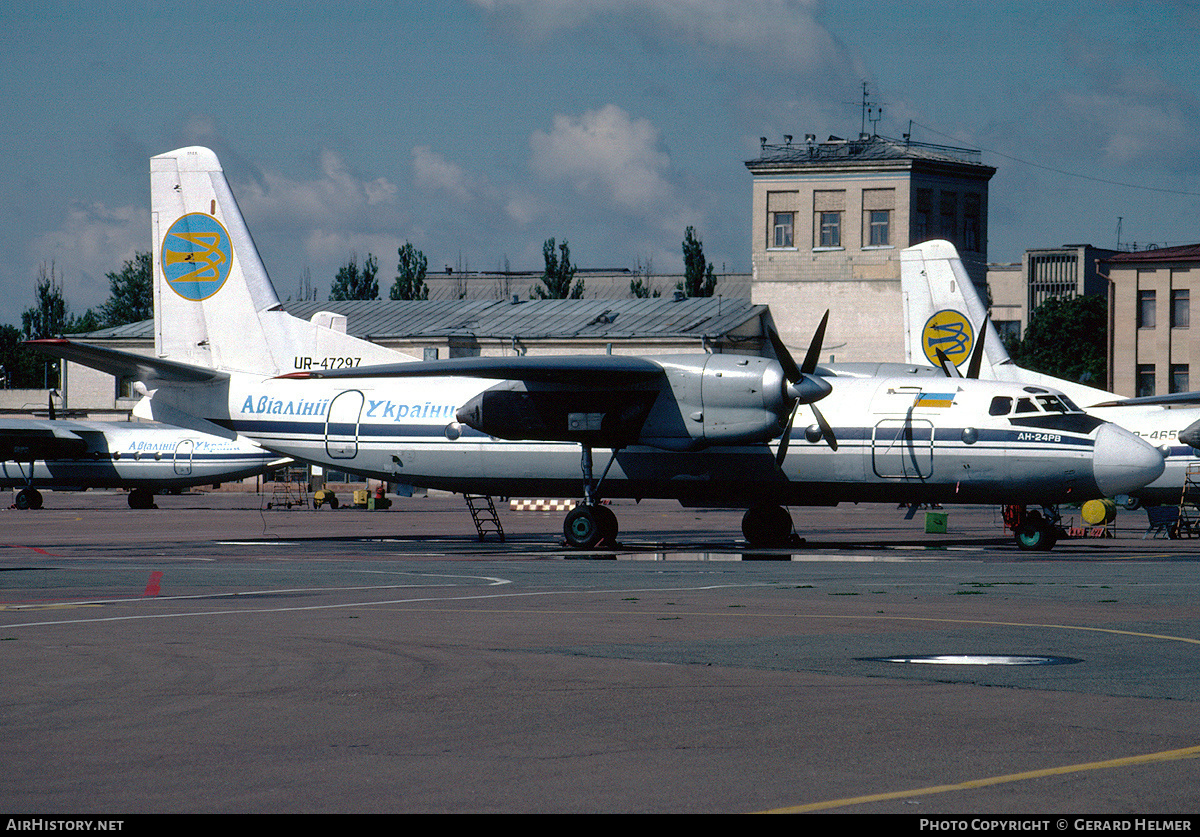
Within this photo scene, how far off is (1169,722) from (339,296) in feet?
463

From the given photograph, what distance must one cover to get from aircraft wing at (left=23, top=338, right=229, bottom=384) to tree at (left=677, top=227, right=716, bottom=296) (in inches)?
3603

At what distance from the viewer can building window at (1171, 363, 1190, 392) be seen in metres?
92.0

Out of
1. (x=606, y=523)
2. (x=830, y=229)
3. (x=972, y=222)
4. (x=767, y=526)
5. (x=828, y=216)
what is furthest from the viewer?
(x=972, y=222)

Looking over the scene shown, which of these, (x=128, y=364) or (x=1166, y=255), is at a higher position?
(x=1166, y=255)

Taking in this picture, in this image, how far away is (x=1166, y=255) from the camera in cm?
9244

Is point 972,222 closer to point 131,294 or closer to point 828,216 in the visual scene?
point 828,216

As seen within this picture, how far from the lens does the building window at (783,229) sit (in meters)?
102

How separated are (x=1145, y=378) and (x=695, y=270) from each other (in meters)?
46.2

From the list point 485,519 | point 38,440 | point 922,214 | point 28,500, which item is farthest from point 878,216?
point 28,500

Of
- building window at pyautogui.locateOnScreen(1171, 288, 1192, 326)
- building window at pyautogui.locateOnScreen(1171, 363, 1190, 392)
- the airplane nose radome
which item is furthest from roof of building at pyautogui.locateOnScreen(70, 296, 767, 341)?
the airplane nose radome

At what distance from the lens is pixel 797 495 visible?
3428 centimetres

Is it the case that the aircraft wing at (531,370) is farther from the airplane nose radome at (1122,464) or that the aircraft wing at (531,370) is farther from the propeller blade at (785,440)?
the airplane nose radome at (1122,464)

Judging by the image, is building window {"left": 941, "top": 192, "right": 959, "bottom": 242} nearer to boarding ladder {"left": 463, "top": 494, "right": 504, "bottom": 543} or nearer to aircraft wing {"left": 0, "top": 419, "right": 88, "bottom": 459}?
boarding ladder {"left": 463, "top": 494, "right": 504, "bottom": 543}

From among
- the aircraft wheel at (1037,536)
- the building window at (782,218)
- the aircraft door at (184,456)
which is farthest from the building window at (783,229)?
the aircraft wheel at (1037,536)
